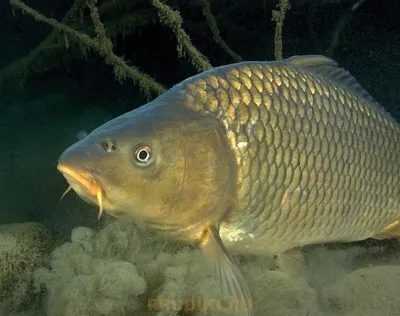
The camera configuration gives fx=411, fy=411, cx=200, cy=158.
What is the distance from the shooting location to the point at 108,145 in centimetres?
204

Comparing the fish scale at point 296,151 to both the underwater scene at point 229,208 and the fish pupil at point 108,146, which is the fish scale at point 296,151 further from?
the fish pupil at point 108,146

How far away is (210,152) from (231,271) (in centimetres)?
64

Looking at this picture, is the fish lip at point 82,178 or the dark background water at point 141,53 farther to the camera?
the dark background water at point 141,53

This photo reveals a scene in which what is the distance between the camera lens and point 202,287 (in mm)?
2184

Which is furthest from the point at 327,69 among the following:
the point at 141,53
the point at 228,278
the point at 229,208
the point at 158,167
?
the point at 141,53

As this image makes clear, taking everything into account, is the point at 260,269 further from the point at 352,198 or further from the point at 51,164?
the point at 51,164

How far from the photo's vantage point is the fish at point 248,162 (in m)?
2.08

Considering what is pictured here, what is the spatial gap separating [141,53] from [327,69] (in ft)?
15.0

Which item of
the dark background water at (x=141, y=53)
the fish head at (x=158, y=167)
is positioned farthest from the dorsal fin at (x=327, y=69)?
the dark background water at (x=141, y=53)

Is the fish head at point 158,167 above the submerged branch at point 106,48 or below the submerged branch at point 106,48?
below

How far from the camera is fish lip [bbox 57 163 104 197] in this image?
1.93 metres

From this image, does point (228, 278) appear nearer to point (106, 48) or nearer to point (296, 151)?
point (296, 151)

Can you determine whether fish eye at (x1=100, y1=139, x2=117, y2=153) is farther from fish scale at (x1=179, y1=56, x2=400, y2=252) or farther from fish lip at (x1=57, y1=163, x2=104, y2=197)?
fish scale at (x1=179, y1=56, x2=400, y2=252)

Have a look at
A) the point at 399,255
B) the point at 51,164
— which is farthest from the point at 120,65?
the point at 399,255
